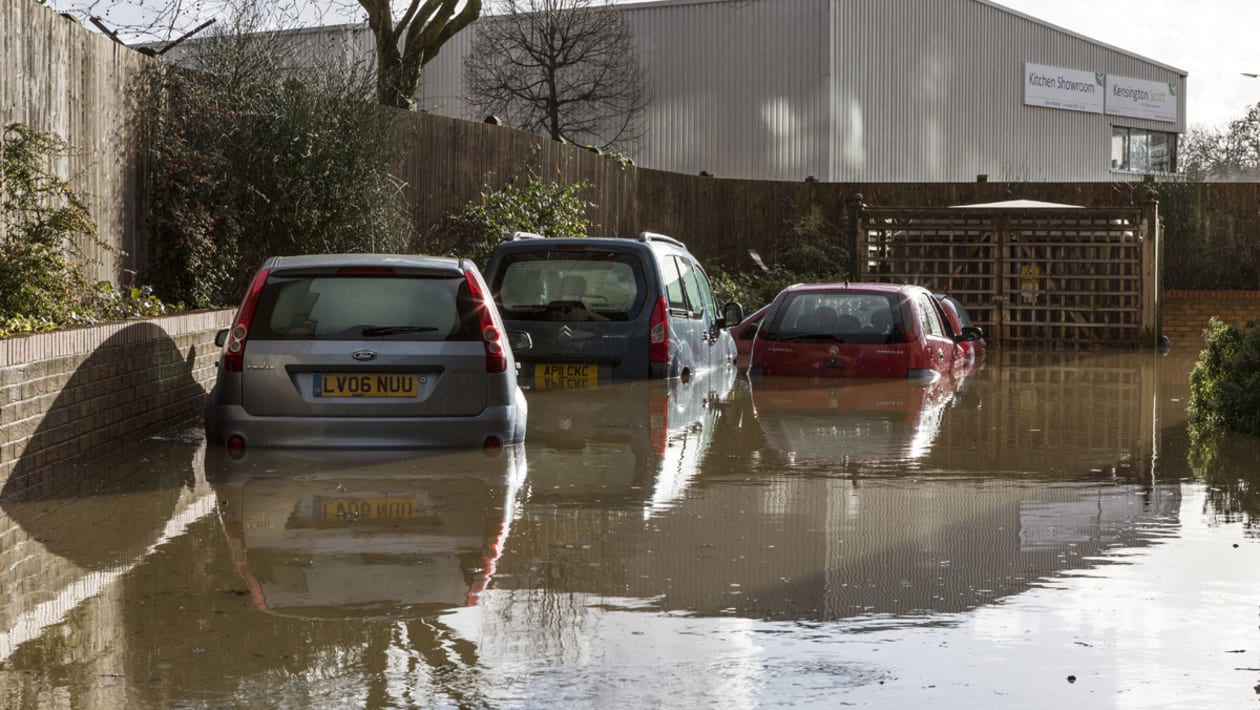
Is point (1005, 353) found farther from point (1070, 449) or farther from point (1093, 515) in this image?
point (1093, 515)

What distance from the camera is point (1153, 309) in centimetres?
2719

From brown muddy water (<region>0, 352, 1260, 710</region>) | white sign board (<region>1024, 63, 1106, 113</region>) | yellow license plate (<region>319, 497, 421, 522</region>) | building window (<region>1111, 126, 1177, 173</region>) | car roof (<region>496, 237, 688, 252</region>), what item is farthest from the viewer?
building window (<region>1111, 126, 1177, 173</region>)

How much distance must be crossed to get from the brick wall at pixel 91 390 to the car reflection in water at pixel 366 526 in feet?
2.68

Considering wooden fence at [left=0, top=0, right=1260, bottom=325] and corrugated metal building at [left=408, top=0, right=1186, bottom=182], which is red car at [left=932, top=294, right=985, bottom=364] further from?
corrugated metal building at [left=408, top=0, right=1186, bottom=182]

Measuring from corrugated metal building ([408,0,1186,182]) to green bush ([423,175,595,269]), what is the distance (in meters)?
16.1

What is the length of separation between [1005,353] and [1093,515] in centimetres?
1639

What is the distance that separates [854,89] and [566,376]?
30.5 meters

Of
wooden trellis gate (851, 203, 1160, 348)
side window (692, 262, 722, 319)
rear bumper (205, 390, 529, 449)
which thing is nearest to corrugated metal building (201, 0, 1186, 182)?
wooden trellis gate (851, 203, 1160, 348)

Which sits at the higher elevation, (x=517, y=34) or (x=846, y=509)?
(x=517, y=34)

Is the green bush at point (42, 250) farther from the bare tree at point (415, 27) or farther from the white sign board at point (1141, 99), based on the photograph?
the white sign board at point (1141, 99)

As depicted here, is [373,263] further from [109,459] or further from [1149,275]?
[1149,275]

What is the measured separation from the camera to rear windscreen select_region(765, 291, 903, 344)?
16.5 metres

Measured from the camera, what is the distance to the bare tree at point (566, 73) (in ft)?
143

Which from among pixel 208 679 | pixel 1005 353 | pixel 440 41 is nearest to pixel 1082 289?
pixel 1005 353
